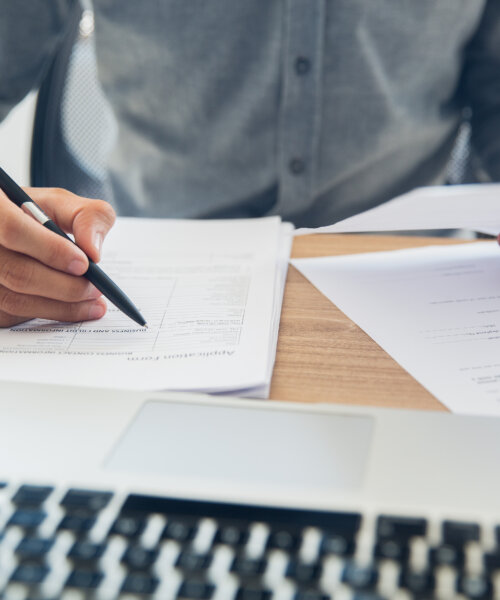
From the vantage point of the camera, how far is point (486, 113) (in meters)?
0.88

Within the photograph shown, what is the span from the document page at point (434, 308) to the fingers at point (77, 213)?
0.17m

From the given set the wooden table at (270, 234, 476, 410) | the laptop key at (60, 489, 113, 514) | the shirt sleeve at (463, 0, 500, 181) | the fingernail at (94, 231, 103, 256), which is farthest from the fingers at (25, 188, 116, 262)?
the shirt sleeve at (463, 0, 500, 181)

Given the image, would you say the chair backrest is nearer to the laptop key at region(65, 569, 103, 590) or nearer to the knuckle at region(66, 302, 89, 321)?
the knuckle at region(66, 302, 89, 321)

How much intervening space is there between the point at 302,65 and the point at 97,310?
47cm

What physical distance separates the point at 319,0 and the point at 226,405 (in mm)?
591

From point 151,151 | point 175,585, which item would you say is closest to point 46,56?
point 151,151

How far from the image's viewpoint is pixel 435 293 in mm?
498

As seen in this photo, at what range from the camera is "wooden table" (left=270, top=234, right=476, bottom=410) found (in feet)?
1.24

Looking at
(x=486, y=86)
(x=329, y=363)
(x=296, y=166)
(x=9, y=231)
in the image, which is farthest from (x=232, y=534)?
(x=486, y=86)

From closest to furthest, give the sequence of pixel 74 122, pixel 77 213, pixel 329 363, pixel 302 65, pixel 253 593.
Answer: pixel 253 593, pixel 329 363, pixel 77 213, pixel 302 65, pixel 74 122

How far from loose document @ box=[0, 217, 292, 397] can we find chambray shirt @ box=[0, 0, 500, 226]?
26cm

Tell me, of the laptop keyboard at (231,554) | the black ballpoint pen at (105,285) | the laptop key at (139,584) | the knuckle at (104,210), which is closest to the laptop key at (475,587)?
the laptop keyboard at (231,554)

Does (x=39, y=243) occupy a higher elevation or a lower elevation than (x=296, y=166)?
higher

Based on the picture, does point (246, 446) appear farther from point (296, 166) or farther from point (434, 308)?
point (296, 166)
